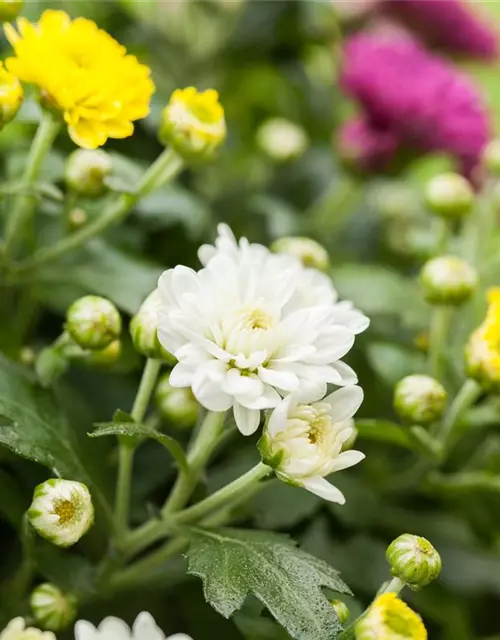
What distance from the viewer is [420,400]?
1.72 feet

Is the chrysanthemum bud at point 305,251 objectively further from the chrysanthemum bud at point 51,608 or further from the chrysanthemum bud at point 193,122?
the chrysanthemum bud at point 51,608

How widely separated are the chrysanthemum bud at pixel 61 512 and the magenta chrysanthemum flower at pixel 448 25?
0.79 m

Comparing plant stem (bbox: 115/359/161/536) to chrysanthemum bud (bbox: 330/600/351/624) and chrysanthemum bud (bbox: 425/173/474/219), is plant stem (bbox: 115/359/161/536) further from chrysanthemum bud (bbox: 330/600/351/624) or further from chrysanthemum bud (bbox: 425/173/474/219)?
chrysanthemum bud (bbox: 425/173/474/219)

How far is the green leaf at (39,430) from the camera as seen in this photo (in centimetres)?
42

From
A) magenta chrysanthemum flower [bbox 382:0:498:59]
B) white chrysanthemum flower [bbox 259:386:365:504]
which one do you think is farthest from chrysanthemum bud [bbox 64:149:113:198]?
magenta chrysanthemum flower [bbox 382:0:498:59]

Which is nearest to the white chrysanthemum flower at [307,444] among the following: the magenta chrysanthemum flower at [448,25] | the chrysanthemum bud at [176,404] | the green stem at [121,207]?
the chrysanthemum bud at [176,404]

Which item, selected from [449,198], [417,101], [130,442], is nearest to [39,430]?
[130,442]

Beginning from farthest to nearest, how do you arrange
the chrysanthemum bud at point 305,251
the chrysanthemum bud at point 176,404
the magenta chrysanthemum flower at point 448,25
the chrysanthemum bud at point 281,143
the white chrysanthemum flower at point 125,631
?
the magenta chrysanthemum flower at point 448,25, the chrysanthemum bud at point 281,143, the chrysanthemum bud at point 305,251, the chrysanthemum bud at point 176,404, the white chrysanthemum flower at point 125,631

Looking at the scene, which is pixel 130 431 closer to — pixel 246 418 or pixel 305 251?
pixel 246 418

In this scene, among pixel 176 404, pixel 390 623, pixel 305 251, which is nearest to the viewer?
pixel 390 623

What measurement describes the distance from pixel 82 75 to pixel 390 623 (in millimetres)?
313

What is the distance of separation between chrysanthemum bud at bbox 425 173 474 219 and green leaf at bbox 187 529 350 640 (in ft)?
1.09

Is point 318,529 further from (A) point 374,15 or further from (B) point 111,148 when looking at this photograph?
(A) point 374,15

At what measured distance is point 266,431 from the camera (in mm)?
395
